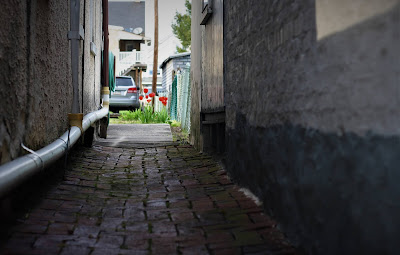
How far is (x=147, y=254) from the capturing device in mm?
2590

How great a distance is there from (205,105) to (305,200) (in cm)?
381

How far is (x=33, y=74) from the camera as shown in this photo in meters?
3.54

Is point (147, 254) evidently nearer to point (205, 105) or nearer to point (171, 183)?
point (171, 183)

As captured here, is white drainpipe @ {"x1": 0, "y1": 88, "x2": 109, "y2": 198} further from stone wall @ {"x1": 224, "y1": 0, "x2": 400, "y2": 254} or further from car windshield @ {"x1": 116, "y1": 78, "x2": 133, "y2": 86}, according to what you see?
car windshield @ {"x1": 116, "y1": 78, "x2": 133, "y2": 86}

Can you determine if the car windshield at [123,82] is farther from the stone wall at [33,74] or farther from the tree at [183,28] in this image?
the tree at [183,28]

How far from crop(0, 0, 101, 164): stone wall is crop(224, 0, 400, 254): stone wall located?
1.73 m

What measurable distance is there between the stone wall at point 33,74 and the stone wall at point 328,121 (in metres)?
1.73

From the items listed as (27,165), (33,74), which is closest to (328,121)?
(27,165)

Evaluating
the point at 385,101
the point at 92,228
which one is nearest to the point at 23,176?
the point at 92,228

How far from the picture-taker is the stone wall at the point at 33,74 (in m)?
2.82

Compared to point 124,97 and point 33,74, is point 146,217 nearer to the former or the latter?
point 33,74

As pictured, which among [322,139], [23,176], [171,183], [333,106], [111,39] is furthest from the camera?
[111,39]

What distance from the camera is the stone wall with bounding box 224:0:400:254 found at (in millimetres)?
1663

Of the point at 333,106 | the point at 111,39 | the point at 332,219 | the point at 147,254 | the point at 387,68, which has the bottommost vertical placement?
the point at 147,254
